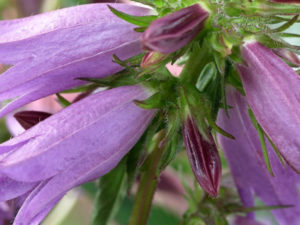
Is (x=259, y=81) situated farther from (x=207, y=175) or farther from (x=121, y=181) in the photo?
(x=121, y=181)

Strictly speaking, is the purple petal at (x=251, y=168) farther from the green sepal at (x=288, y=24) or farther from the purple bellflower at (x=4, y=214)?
the purple bellflower at (x=4, y=214)

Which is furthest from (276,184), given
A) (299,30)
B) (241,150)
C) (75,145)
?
(299,30)

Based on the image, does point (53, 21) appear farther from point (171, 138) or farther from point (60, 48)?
point (171, 138)

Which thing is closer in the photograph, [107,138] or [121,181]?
[107,138]

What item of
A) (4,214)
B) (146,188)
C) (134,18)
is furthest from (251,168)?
(4,214)

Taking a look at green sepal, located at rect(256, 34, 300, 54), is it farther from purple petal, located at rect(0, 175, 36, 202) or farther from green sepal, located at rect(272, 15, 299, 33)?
purple petal, located at rect(0, 175, 36, 202)
